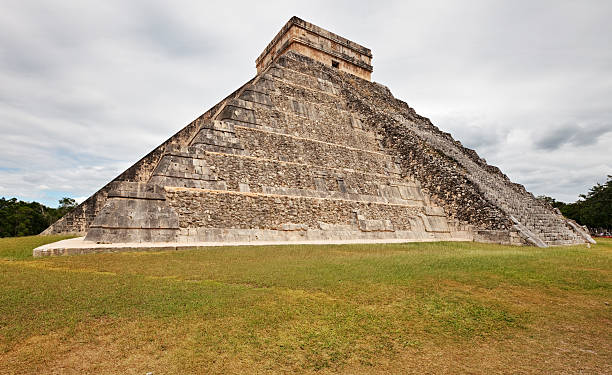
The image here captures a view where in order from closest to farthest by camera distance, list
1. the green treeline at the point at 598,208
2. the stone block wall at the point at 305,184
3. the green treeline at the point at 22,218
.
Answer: the stone block wall at the point at 305,184 < the green treeline at the point at 22,218 < the green treeline at the point at 598,208

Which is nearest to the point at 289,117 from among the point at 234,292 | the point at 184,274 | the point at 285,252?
the point at 285,252

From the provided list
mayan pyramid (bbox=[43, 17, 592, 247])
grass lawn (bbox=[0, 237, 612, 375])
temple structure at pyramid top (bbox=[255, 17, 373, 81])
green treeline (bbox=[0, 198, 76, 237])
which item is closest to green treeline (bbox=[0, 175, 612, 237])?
green treeline (bbox=[0, 198, 76, 237])

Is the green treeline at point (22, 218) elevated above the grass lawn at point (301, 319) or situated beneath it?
elevated above

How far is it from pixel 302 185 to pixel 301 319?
9.29 metres

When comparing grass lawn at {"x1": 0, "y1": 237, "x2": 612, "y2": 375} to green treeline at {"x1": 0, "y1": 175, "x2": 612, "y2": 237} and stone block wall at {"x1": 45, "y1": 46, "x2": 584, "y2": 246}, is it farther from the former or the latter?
green treeline at {"x1": 0, "y1": 175, "x2": 612, "y2": 237}

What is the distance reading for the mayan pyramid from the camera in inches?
400

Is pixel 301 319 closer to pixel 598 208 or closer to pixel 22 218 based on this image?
pixel 22 218

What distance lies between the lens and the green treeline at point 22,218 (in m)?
23.9

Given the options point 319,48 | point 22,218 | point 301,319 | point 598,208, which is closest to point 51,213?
point 22,218

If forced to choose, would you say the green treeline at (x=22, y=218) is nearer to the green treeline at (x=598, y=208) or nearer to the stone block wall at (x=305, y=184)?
the stone block wall at (x=305, y=184)

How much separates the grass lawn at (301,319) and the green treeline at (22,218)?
909 inches

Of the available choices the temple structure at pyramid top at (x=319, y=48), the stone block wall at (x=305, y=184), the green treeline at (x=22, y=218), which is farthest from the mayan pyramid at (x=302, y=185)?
the green treeline at (x=22, y=218)

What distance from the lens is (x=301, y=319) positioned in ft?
11.9

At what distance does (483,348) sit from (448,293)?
171cm
